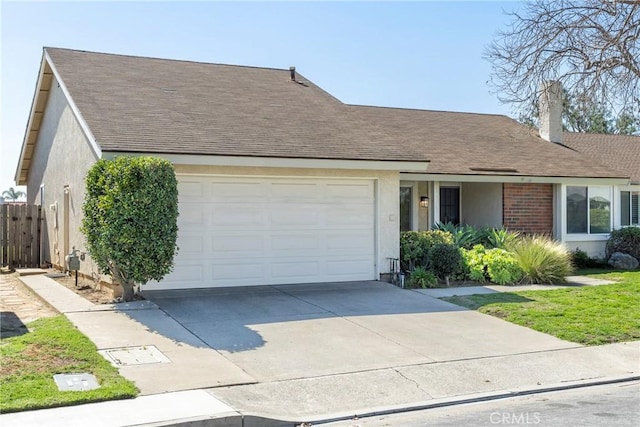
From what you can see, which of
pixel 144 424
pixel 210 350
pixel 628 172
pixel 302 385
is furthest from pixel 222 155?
pixel 628 172

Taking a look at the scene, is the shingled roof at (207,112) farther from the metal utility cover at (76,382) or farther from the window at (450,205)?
the metal utility cover at (76,382)

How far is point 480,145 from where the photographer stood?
21094 millimetres

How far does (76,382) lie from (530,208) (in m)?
15.6

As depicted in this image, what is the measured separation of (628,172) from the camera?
21.8m

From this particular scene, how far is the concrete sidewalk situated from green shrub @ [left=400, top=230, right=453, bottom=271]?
6.08m

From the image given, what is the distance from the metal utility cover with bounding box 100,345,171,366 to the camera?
8.10 m

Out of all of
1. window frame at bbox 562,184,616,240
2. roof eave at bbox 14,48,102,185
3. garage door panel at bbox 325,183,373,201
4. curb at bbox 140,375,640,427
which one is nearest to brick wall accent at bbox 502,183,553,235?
window frame at bbox 562,184,616,240

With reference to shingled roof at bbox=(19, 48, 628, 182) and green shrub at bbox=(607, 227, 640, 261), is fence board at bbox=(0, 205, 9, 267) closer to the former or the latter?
shingled roof at bbox=(19, 48, 628, 182)

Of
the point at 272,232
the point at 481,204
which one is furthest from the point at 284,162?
the point at 481,204

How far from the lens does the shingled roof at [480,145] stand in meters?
19.0

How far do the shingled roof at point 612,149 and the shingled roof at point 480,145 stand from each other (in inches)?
39.2

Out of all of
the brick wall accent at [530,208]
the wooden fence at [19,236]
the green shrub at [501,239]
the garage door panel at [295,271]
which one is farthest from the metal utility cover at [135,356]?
the brick wall accent at [530,208]

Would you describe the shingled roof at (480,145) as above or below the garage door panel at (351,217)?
above

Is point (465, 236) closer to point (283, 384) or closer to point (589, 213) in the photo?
point (589, 213)
